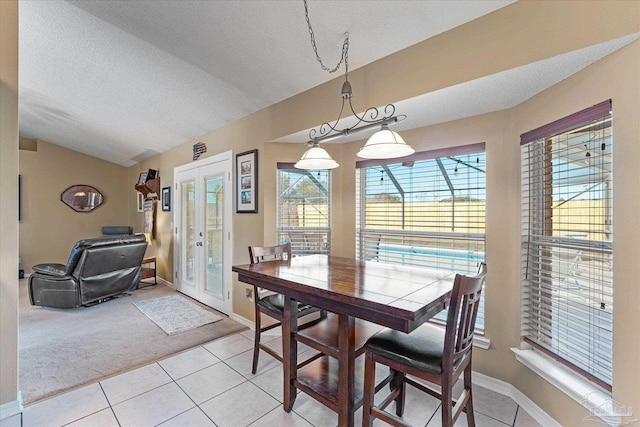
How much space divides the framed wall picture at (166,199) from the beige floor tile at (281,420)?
4.15m

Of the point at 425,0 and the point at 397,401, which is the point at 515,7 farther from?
the point at 397,401

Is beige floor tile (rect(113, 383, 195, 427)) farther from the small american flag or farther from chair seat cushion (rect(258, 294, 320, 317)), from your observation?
the small american flag

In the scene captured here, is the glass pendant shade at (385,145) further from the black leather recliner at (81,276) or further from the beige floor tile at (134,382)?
the black leather recliner at (81,276)

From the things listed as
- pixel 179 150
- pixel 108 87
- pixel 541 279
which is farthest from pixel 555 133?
pixel 179 150

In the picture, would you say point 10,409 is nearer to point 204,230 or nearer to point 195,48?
point 204,230

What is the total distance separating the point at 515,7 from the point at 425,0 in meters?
0.47

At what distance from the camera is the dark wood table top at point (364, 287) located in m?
1.31

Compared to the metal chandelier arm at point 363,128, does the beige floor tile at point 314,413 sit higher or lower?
lower

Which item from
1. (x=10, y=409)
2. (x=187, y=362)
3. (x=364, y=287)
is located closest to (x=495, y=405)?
(x=364, y=287)

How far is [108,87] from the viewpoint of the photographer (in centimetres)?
318

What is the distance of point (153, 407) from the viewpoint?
1939mm

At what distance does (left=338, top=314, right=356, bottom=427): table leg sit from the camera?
61.9 inches

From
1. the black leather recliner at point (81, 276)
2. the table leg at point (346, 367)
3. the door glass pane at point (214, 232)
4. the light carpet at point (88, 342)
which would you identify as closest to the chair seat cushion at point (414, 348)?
the table leg at point (346, 367)

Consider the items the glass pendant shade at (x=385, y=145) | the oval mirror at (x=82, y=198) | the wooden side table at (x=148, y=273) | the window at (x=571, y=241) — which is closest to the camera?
the window at (x=571, y=241)
